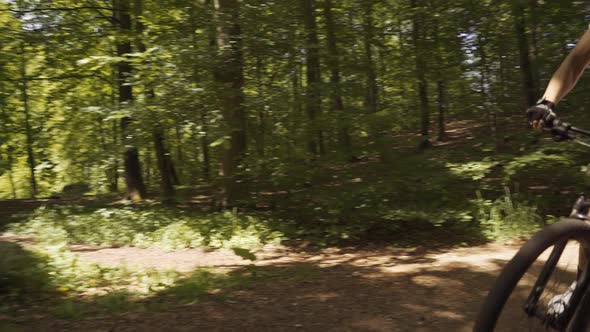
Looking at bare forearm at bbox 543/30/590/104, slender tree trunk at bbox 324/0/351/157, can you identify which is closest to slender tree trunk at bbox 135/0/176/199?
slender tree trunk at bbox 324/0/351/157

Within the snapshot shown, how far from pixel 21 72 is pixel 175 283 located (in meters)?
15.3

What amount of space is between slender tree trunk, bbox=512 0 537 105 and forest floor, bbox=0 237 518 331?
3.30 metres

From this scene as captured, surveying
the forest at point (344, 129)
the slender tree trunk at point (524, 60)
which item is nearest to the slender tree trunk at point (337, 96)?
the forest at point (344, 129)

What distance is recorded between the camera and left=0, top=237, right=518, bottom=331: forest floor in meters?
3.77

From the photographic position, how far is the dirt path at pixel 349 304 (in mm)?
3768

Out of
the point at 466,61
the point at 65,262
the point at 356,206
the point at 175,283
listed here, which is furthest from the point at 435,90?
the point at 65,262

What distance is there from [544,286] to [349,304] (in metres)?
2.03

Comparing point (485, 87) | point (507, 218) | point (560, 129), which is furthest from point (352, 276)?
point (485, 87)

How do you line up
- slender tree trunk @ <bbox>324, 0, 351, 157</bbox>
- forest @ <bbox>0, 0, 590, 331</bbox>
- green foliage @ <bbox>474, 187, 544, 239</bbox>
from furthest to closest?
slender tree trunk @ <bbox>324, 0, 351, 157</bbox> < forest @ <bbox>0, 0, 590, 331</bbox> < green foliage @ <bbox>474, 187, 544, 239</bbox>

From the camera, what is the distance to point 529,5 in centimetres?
782

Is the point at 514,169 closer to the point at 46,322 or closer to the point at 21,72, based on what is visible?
the point at 46,322

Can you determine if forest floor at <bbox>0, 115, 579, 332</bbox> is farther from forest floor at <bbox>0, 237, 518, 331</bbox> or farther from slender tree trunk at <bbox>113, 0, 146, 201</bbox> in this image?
slender tree trunk at <bbox>113, 0, 146, 201</bbox>

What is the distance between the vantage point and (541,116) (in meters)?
2.35

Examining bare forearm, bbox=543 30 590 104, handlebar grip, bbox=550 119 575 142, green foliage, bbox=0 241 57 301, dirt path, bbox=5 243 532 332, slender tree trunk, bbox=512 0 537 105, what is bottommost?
dirt path, bbox=5 243 532 332
